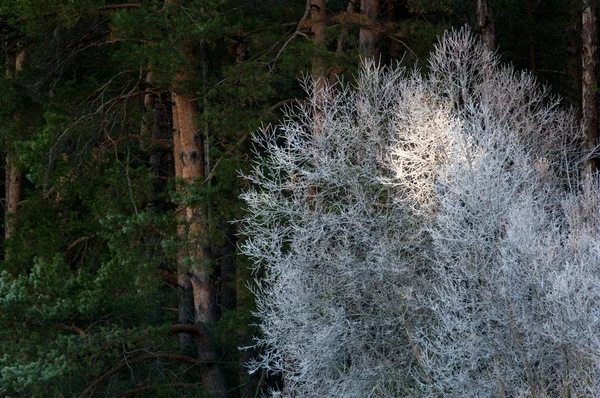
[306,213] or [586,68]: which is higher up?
[586,68]

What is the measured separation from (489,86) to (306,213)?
14.2 feet

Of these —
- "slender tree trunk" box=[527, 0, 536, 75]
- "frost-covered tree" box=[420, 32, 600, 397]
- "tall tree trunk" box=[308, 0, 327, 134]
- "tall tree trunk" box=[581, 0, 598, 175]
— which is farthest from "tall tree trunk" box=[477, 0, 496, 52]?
"slender tree trunk" box=[527, 0, 536, 75]

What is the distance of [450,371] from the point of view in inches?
667

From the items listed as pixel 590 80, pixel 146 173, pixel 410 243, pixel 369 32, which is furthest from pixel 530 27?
pixel 146 173

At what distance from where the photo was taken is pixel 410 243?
61.6ft

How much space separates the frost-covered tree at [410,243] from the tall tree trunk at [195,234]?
1204mm

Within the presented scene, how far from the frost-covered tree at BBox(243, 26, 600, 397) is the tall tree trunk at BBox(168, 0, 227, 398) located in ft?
3.95

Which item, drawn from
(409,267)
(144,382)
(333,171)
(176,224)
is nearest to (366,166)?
(333,171)

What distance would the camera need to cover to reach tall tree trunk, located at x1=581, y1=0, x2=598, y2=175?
21703 millimetres

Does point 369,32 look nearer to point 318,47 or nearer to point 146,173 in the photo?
point 318,47

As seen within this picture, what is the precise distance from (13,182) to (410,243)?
1031 centimetres

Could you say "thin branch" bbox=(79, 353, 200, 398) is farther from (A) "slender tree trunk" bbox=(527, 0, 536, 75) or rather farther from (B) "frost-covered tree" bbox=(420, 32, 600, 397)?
(A) "slender tree trunk" bbox=(527, 0, 536, 75)

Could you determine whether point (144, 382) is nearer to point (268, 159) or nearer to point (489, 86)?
point (268, 159)

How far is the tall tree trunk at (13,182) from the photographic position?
2219 cm
